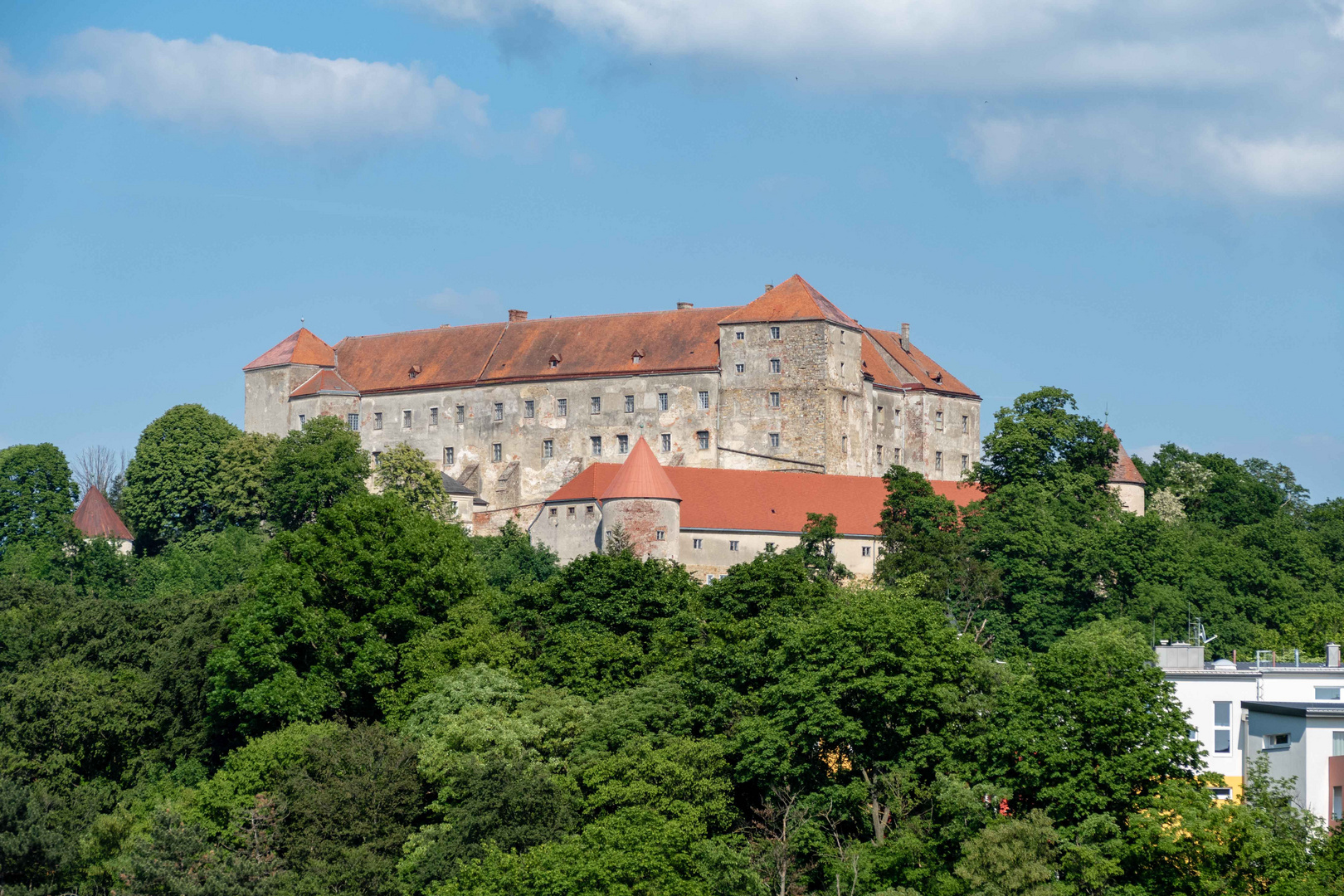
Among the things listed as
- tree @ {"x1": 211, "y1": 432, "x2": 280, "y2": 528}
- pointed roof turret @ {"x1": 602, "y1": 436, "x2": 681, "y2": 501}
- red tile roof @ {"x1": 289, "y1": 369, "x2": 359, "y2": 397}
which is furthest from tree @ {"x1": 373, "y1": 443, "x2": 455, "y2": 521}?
pointed roof turret @ {"x1": 602, "y1": 436, "x2": 681, "y2": 501}

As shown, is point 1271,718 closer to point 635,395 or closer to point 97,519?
point 635,395

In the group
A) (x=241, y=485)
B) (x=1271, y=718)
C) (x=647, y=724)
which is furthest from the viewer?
(x=241, y=485)

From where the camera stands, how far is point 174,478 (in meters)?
80.6

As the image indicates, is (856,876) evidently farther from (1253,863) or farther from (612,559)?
(612,559)

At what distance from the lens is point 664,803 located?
3672 cm

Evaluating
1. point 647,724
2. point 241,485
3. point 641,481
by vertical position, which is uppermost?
point 241,485

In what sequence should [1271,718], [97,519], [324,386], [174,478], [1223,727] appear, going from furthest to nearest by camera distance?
[324,386] < [97,519] < [174,478] < [1223,727] < [1271,718]

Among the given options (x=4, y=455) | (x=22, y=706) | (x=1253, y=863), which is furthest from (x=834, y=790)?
(x=4, y=455)

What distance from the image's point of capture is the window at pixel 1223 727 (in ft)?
125

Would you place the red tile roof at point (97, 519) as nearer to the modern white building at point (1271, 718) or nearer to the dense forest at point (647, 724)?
the dense forest at point (647, 724)

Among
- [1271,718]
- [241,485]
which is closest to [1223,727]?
[1271,718]

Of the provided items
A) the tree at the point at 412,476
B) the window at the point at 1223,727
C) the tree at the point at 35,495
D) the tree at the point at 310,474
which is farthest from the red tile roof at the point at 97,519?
the window at the point at 1223,727

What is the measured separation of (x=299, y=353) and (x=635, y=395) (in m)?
17.3

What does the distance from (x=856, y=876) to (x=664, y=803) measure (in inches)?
176
